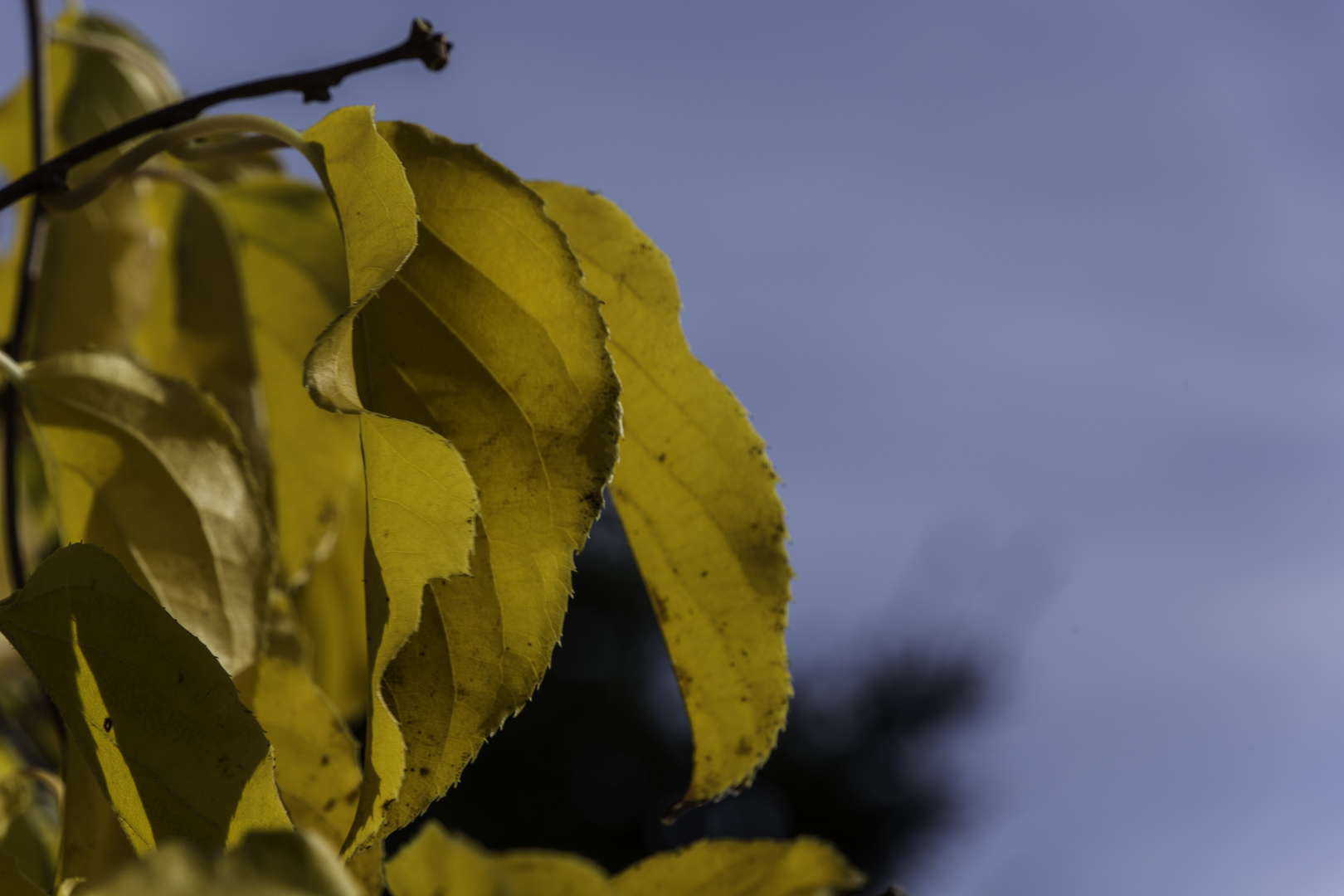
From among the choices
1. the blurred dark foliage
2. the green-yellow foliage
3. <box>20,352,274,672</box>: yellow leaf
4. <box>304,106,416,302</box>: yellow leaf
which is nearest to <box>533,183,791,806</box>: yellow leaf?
the green-yellow foliage

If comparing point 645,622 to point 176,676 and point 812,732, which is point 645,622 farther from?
point 176,676

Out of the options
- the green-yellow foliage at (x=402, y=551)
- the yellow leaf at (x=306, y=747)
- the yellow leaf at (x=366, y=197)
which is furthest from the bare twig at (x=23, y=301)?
the yellow leaf at (x=366, y=197)

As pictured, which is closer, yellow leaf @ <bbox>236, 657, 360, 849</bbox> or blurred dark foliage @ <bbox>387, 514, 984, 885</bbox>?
yellow leaf @ <bbox>236, 657, 360, 849</bbox>

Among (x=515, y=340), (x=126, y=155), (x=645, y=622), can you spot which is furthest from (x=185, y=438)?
(x=645, y=622)

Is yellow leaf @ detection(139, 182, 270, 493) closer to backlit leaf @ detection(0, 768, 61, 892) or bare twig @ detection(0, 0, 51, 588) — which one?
bare twig @ detection(0, 0, 51, 588)

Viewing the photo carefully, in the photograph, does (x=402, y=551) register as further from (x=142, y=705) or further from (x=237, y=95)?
(x=237, y=95)

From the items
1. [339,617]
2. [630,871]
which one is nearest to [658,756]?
[339,617]

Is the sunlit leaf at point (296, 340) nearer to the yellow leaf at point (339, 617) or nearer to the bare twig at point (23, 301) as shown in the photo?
the yellow leaf at point (339, 617)
